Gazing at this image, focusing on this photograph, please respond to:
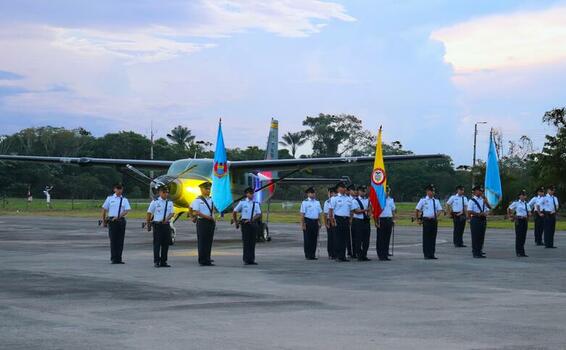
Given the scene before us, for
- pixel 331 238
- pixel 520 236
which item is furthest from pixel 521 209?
pixel 331 238

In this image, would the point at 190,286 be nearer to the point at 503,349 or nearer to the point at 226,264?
the point at 226,264

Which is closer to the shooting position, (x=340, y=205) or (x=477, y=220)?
(x=340, y=205)

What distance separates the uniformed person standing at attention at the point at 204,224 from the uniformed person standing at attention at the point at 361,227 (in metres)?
3.53

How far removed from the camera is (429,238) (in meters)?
20.3

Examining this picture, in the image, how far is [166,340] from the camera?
838 cm

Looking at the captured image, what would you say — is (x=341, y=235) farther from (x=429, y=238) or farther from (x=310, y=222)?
(x=429, y=238)

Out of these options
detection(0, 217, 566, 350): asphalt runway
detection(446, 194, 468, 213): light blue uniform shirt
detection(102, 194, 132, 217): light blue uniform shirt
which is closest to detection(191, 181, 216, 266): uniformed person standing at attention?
detection(0, 217, 566, 350): asphalt runway

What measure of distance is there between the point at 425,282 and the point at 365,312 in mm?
4129

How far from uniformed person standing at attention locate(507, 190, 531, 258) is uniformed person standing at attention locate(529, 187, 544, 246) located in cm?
253

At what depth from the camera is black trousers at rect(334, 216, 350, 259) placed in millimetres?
19500

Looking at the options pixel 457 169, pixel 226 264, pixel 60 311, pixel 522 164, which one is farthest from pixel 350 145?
pixel 60 311

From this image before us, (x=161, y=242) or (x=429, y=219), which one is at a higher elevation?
(x=429, y=219)

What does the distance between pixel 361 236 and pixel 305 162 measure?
419 inches

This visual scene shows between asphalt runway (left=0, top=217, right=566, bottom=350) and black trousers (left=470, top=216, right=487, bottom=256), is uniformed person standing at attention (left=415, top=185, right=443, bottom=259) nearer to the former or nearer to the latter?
asphalt runway (left=0, top=217, right=566, bottom=350)
